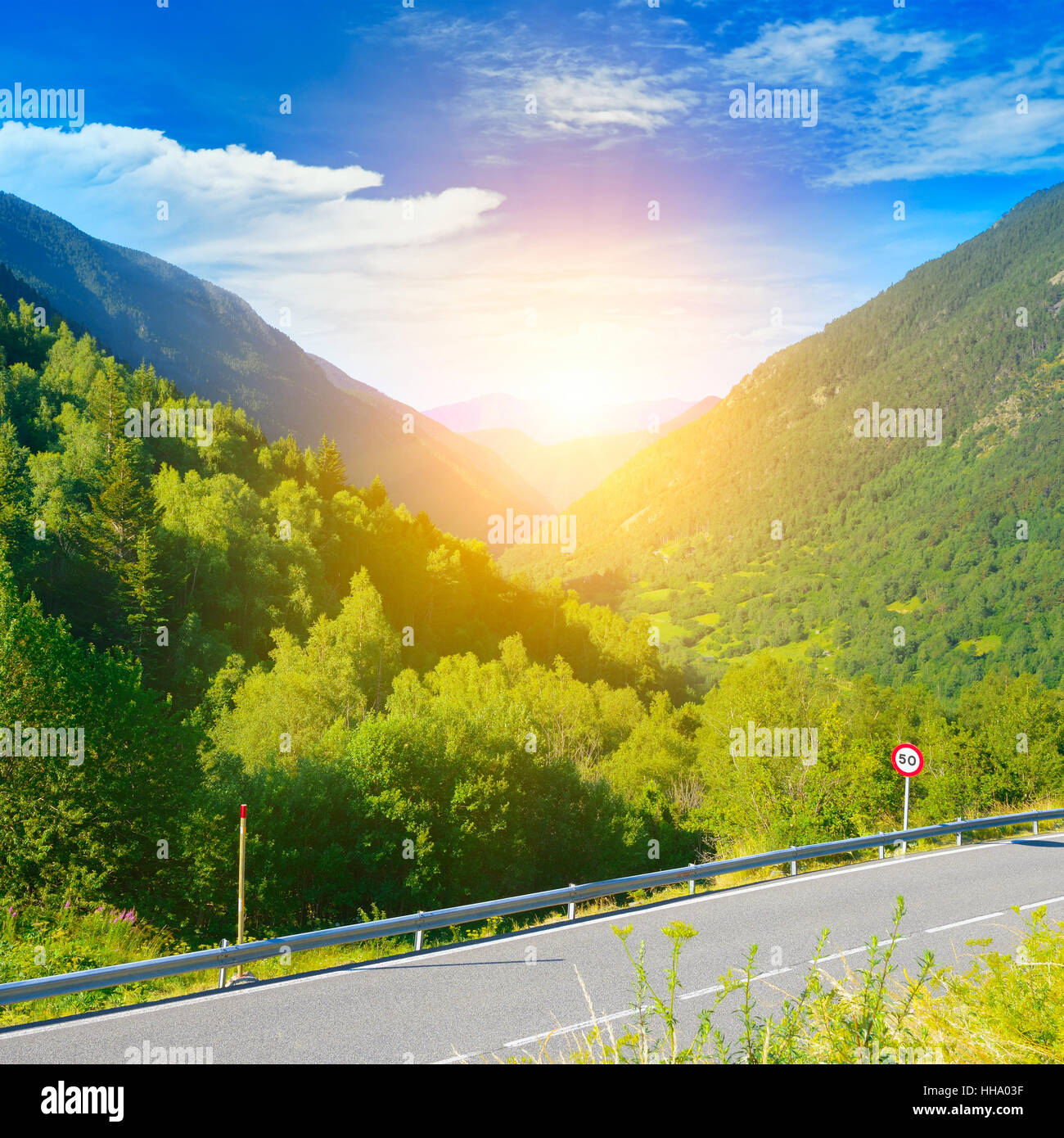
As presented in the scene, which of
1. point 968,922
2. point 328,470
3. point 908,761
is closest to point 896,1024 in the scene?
point 968,922

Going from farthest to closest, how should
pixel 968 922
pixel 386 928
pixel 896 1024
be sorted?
pixel 968 922
pixel 386 928
pixel 896 1024

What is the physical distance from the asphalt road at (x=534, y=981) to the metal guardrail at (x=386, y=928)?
33cm

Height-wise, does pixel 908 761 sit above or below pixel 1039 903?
above

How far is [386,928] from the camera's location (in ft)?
34.0

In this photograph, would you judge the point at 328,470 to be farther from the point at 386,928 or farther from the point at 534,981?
the point at 534,981

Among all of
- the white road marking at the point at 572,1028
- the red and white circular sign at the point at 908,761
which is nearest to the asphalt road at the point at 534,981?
the white road marking at the point at 572,1028

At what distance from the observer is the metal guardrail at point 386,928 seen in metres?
7.95

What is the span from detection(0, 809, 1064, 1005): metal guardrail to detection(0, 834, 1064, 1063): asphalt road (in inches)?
12.8

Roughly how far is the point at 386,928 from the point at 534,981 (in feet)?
7.14

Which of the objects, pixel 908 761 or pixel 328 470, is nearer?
pixel 908 761

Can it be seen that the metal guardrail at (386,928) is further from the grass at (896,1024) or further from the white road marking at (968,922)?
the grass at (896,1024)

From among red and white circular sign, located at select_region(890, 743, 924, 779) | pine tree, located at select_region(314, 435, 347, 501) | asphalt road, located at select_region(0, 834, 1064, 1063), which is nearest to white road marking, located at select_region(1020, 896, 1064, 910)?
asphalt road, located at select_region(0, 834, 1064, 1063)
